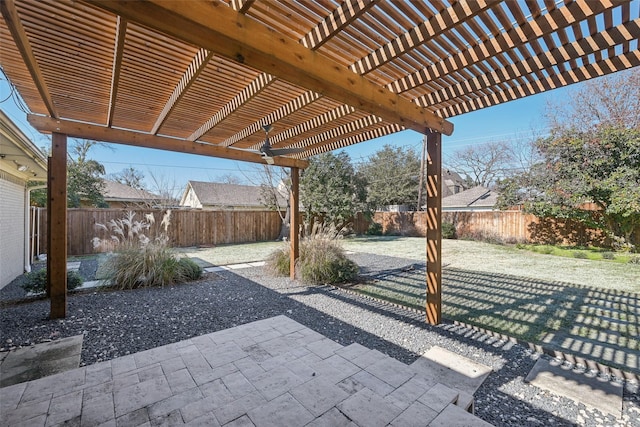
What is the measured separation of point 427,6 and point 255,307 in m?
3.69

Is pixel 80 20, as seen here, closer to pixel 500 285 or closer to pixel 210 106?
pixel 210 106

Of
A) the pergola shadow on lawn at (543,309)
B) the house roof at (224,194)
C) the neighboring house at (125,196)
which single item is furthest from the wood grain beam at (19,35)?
the house roof at (224,194)

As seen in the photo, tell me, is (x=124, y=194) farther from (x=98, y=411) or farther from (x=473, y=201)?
(x=473, y=201)

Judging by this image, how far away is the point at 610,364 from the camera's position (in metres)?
2.49

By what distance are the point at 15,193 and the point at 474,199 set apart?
723 inches

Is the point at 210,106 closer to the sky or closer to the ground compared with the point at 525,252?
closer to the sky

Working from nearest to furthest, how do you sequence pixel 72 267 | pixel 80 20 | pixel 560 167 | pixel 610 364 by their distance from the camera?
pixel 80 20
pixel 610 364
pixel 72 267
pixel 560 167

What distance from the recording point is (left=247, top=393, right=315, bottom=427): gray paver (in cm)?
151

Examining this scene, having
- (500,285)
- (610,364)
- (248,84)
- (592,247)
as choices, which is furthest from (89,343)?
(592,247)

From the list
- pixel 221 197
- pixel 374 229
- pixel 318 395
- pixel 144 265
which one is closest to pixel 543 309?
pixel 318 395

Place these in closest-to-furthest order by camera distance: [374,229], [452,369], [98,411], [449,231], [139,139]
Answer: [98,411] < [452,369] < [139,139] < [449,231] < [374,229]

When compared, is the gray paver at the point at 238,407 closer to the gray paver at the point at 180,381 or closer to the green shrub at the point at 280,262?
the gray paver at the point at 180,381

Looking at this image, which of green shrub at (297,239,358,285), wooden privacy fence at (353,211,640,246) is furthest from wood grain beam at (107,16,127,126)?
wooden privacy fence at (353,211,640,246)

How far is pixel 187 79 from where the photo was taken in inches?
102
